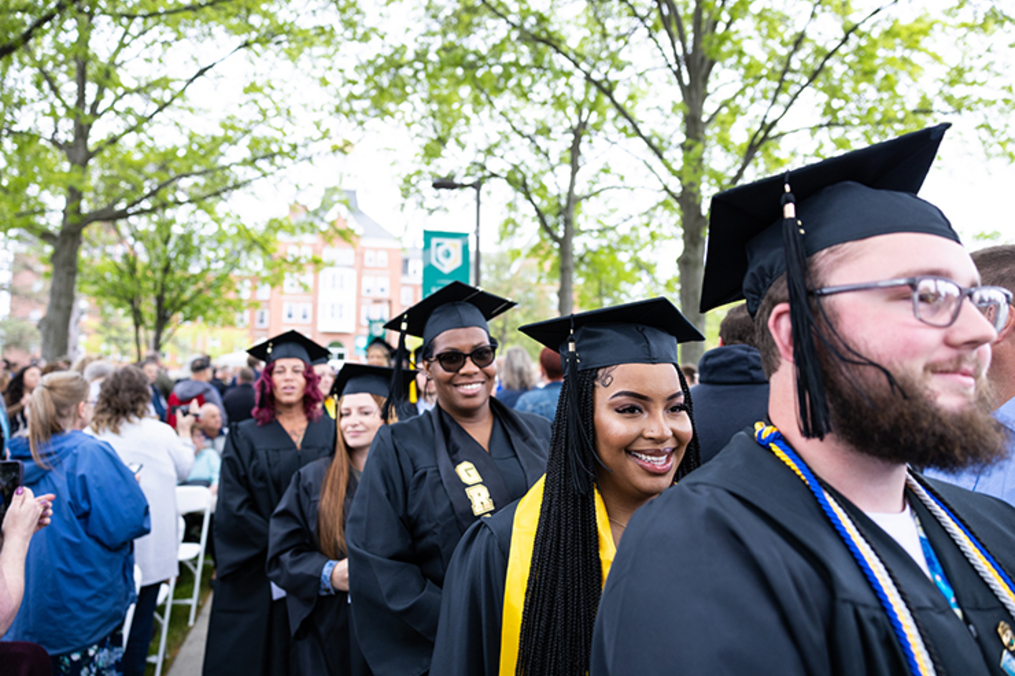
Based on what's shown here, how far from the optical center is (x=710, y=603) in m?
0.96

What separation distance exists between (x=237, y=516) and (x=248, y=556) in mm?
256

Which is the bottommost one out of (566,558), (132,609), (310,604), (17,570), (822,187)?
(132,609)

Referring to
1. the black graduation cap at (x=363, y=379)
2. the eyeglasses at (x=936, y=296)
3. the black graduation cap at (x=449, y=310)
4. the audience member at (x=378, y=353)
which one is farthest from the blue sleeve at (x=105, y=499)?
the eyeglasses at (x=936, y=296)

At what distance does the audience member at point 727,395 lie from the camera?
2.99 metres

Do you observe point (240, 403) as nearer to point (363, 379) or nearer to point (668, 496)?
point (363, 379)

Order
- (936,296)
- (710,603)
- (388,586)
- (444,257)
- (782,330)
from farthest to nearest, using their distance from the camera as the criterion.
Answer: (444,257) → (388,586) → (782,330) → (936,296) → (710,603)

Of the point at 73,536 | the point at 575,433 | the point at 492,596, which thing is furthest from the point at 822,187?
the point at 73,536

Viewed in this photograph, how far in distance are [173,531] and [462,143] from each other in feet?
32.3

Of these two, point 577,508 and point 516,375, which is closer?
point 577,508

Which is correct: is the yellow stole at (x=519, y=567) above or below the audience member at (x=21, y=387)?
below

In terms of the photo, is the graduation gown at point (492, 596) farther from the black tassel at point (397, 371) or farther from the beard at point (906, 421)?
the black tassel at point (397, 371)

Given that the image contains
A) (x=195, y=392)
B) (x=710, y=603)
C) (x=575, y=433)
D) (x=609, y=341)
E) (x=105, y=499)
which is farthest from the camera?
(x=195, y=392)

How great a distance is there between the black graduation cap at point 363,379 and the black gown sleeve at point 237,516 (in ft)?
2.75

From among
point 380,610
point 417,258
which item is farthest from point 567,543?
point 417,258
